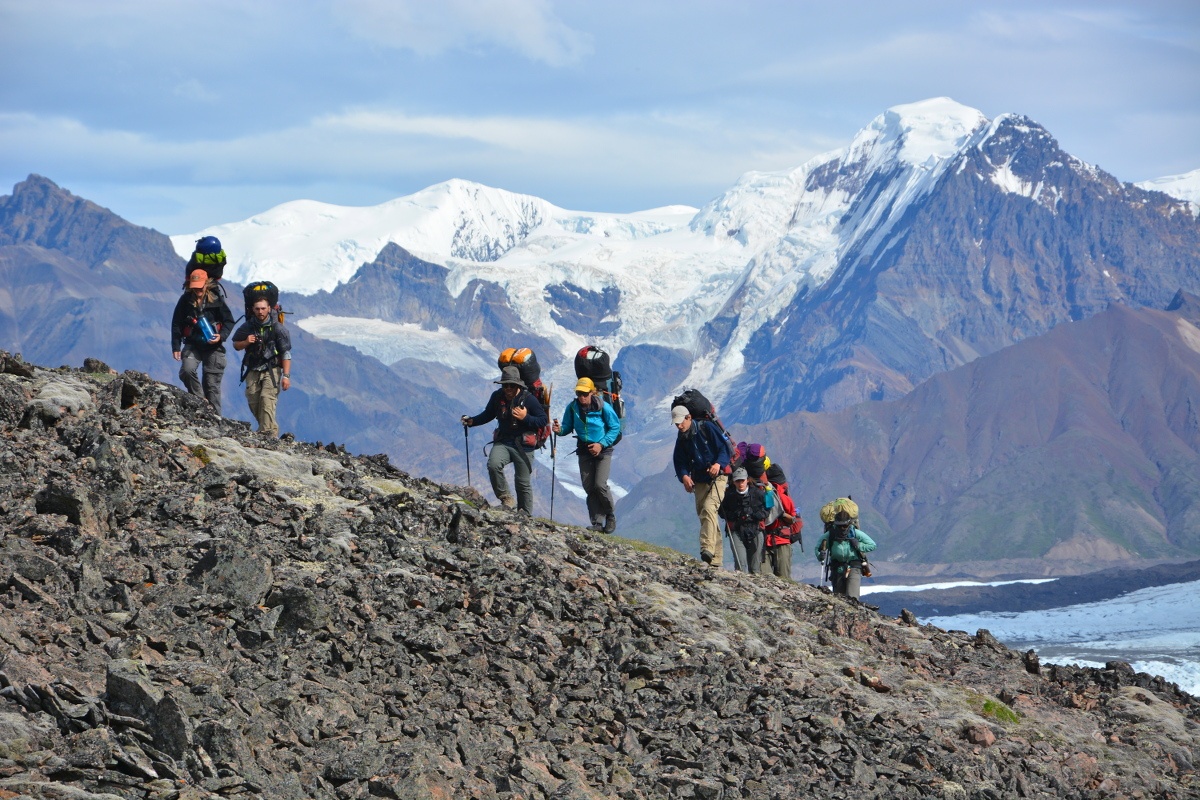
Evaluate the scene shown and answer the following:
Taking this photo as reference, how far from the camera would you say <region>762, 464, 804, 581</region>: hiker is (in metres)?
31.7

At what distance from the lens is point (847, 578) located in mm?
31688

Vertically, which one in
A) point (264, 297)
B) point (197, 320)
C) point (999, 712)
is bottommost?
point (999, 712)

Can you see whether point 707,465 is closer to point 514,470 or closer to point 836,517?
point 514,470

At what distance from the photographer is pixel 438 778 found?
45.9 ft

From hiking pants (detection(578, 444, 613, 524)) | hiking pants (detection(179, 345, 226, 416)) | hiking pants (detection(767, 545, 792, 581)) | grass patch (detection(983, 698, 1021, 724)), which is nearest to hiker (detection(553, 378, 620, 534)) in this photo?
hiking pants (detection(578, 444, 613, 524))

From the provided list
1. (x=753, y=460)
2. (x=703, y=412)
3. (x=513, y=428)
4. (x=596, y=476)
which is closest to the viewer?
(x=513, y=428)

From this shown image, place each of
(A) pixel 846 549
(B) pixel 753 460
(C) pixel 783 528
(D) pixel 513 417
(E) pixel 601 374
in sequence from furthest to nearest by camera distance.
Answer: (C) pixel 783 528 < (A) pixel 846 549 < (B) pixel 753 460 < (E) pixel 601 374 < (D) pixel 513 417

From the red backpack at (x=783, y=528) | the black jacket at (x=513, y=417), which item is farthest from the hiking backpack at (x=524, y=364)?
the red backpack at (x=783, y=528)

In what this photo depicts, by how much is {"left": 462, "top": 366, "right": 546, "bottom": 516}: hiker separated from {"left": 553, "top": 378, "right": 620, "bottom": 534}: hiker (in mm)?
1084

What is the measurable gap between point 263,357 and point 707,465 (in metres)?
9.38

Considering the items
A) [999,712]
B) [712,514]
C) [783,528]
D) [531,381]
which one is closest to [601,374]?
[531,381]

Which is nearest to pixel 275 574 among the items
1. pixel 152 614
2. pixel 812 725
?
pixel 152 614

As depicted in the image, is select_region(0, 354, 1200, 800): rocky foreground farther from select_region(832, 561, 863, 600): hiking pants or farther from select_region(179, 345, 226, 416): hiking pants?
select_region(832, 561, 863, 600): hiking pants

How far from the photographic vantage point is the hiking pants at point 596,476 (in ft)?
91.2
